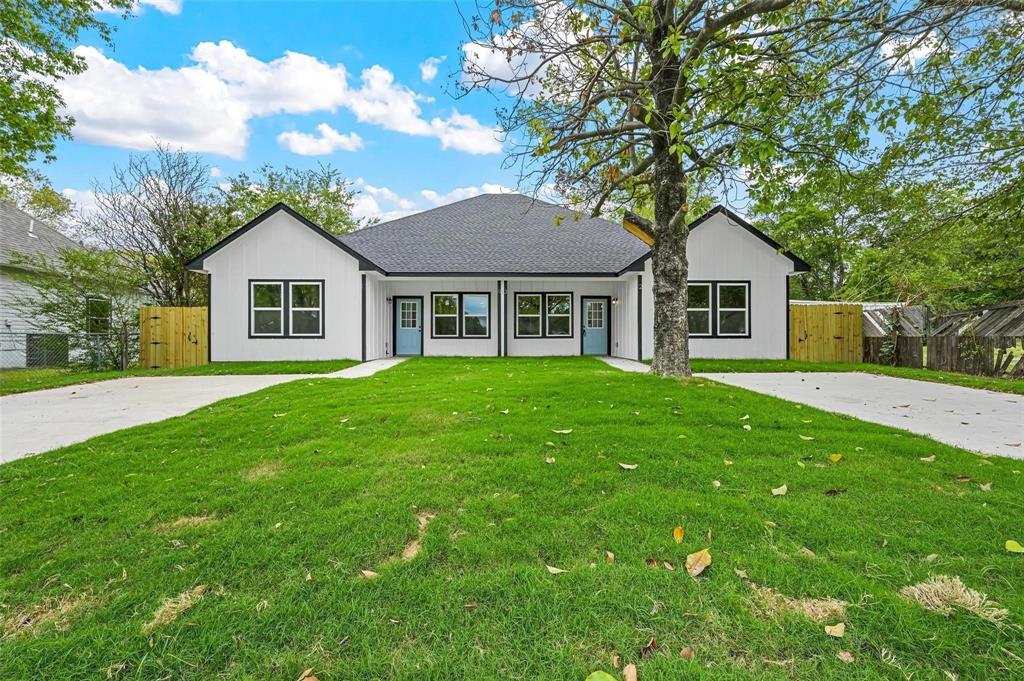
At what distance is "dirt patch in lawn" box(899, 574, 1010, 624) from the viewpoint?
69.2 inches

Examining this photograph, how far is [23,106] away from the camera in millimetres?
10797

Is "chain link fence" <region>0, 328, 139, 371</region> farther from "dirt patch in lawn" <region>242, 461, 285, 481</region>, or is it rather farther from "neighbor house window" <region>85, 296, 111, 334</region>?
"dirt patch in lawn" <region>242, 461, 285, 481</region>

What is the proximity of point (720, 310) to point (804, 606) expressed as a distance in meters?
→ 13.0

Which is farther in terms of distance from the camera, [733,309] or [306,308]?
[733,309]

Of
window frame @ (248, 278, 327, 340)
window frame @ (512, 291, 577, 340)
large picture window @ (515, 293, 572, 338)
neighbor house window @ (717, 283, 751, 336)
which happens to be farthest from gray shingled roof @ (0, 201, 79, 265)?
neighbor house window @ (717, 283, 751, 336)

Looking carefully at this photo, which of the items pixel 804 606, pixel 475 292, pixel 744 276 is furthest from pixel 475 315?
pixel 804 606

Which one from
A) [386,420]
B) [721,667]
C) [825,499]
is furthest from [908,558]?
[386,420]

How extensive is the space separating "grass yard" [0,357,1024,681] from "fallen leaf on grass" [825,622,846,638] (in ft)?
0.08

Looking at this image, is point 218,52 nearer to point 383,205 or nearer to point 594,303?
point 594,303

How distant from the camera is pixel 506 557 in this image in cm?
222

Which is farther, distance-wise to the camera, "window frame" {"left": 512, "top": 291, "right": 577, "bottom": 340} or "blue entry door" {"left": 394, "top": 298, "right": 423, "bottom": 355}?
A: "blue entry door" {"left": 394, "top": 298, "right": 423, "bottom": 355}

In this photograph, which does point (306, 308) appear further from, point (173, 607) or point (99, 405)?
point (173, 607)

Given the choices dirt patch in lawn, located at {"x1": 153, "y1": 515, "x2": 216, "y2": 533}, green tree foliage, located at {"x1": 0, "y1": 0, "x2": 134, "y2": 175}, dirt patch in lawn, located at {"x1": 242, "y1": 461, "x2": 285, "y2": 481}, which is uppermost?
green tree foliage, located at {"x1": 0, "y1": 0, "x2": 134, "y2": 175}

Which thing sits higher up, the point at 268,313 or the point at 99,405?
the point at 268,313
